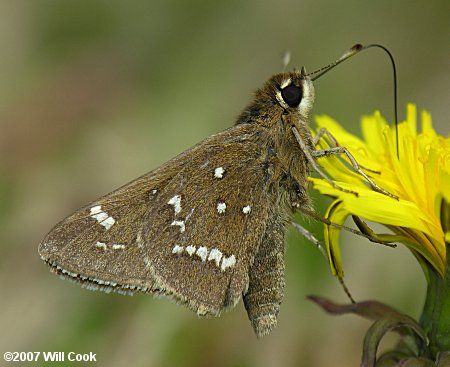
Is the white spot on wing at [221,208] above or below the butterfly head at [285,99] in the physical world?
below

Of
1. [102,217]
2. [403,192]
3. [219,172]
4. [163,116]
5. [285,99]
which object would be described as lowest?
[163,116]

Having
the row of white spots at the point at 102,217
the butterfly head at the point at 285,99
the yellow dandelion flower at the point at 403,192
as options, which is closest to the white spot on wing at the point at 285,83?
the butterfly head at the point at 285,99

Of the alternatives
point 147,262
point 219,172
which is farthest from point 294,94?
point 147,262

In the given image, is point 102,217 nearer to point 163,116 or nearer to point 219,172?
point 219,172

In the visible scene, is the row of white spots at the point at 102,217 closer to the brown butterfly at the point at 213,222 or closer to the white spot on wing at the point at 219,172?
the brown butterfly at the point at 213,222

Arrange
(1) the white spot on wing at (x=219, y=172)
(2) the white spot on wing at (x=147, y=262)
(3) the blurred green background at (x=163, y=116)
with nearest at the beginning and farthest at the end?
(2) the white spot on wing at (x=147, y=262) → (1) the white spot on wing at (x=219, y=172) → (3) the blurred green background at (x=163, y=116)

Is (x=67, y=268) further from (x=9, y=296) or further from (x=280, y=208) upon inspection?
(x=9, y=296)

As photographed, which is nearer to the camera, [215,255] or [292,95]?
[215,255]
